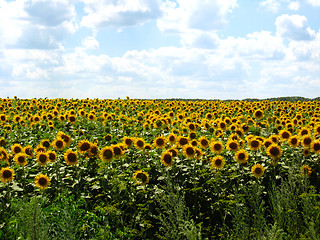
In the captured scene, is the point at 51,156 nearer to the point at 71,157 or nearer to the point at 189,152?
the point at 71,157

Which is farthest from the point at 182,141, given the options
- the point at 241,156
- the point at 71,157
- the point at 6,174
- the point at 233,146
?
the point at 6,174

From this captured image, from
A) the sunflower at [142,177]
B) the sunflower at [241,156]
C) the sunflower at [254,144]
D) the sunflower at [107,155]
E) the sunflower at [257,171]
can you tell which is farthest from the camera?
the sunflower at [254,144]

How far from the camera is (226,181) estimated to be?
7.23 m

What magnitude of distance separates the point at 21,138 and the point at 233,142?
619cm

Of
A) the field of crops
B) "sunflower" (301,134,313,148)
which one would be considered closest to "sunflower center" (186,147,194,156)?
the field of crops

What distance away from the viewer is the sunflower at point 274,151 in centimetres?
772

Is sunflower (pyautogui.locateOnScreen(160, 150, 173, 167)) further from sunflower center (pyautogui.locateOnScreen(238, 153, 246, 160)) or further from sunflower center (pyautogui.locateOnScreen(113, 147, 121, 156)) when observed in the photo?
sunflower center (pyautogui.locateOnScreen(238, 153, 246, 160))

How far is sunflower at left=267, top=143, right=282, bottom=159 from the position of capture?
25.3 feet

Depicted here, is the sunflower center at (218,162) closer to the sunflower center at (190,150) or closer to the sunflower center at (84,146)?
the sunflower center at (190,150)

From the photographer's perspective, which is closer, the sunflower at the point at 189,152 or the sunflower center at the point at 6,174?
the sunflower center at the point at 6,174

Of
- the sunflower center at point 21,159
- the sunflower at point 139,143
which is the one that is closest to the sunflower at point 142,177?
the sunflower at point 139,143

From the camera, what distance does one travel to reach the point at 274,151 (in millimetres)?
7734

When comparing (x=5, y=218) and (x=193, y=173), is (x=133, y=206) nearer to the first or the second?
(x=193, y=173)

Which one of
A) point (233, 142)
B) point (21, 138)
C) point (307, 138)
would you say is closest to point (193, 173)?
point (233, 142)
